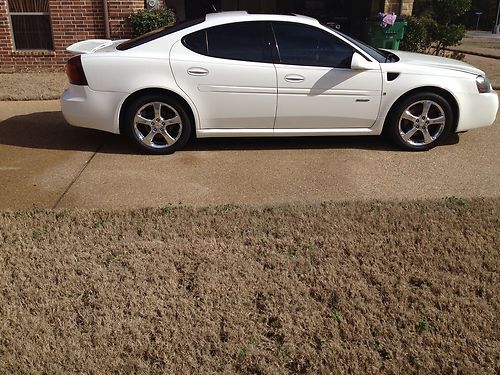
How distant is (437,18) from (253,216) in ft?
31.9

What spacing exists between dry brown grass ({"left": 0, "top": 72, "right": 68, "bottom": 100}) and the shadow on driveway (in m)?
1.73

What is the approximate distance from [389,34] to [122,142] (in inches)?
265

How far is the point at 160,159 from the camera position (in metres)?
5.58

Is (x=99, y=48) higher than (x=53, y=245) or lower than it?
higher

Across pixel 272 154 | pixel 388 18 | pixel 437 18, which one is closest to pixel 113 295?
pixel 272 154

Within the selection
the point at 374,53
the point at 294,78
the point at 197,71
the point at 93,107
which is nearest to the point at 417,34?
the point at 374,53

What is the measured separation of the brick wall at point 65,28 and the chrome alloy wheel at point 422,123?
6744mm

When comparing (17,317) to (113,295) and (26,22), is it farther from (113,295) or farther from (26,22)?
(26,22)

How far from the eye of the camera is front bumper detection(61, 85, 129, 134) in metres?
5.43

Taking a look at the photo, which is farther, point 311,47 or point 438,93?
point 438,93

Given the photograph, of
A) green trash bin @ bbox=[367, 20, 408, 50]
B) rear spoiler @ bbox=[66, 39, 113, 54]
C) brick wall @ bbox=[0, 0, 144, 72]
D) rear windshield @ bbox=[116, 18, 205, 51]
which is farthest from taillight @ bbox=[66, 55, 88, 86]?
green trash bin @ bbox=[367, 20, 408, 50]

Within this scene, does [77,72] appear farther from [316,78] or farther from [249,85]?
[316,78]

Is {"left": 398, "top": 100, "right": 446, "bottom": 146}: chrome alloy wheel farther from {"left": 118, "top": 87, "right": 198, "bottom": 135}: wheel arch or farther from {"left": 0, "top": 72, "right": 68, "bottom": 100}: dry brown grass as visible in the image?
{"left": 0, "top": 72, "right": 68, "bottom": 100}: dry brown grass

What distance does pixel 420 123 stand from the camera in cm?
575
